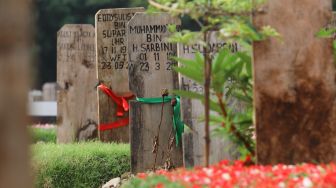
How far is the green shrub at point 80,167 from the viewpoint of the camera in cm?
1500

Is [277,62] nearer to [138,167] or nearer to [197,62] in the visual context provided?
[197,62]

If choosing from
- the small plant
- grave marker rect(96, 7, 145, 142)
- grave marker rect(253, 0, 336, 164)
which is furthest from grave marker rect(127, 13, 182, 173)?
grave marker rect(253, 0, 336, 164)

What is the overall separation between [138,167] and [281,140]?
4959mm

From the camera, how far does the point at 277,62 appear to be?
9.26 meters

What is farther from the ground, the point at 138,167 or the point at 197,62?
the point at 197,62

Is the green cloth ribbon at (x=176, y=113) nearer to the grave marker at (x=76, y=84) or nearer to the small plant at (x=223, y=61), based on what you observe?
the small plant at (x=223, y=61)

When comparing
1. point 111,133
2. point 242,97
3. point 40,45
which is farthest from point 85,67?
point 40,45

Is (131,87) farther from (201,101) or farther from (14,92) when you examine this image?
(14,92)

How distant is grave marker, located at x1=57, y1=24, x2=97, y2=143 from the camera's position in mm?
20141

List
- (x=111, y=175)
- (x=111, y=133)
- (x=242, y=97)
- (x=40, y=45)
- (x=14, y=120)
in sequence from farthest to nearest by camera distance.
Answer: (x=40, y=45) → (x=111, y=133) → (x=111, y=175) → (x=242, y=97) → (x=14, y=120)

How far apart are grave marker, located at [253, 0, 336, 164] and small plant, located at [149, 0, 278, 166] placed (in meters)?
0.25

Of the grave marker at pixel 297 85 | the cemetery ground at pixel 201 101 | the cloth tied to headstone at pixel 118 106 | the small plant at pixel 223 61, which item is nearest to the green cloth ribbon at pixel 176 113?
the cemetery ground at pixel 201 101

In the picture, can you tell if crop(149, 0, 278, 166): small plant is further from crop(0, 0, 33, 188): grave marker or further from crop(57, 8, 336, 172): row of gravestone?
crop(0, 0, 33, 188): grave marker

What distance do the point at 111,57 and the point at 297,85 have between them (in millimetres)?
8594
